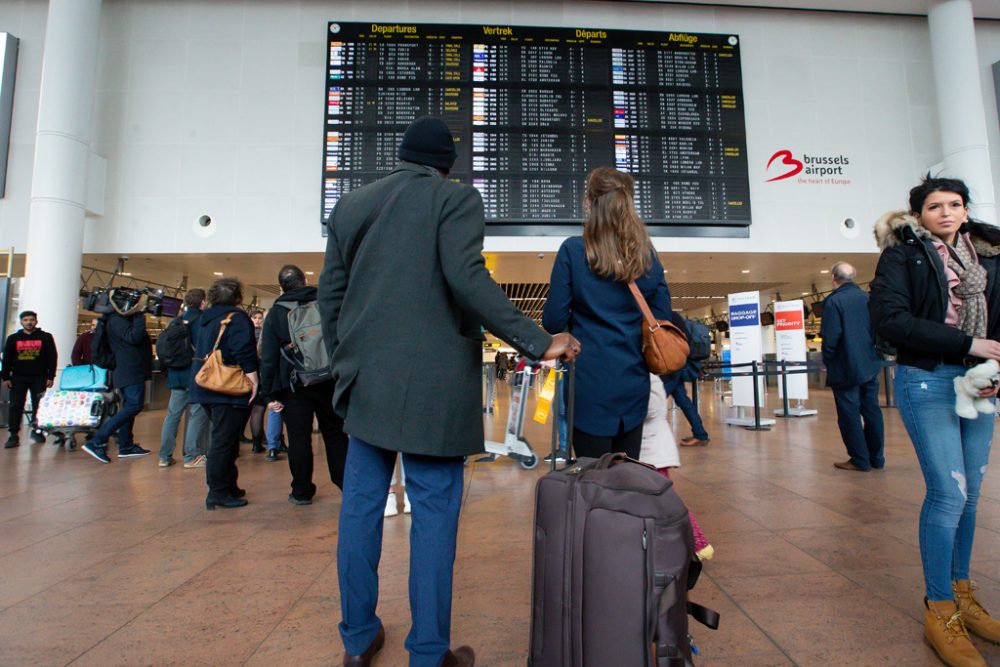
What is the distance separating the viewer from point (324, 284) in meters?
1.66

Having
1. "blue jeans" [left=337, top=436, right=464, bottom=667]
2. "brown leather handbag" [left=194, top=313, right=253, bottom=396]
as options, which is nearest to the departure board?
"brown leather handbag" [left=194, top=313, right=253, bottom=396]

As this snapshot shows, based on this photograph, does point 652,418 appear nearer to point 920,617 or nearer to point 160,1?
point 920,617

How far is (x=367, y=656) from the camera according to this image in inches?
58.9

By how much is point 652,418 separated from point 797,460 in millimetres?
3048

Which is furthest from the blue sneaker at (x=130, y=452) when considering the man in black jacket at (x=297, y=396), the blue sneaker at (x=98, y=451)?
the man in black jacket at (x=297, y=396)

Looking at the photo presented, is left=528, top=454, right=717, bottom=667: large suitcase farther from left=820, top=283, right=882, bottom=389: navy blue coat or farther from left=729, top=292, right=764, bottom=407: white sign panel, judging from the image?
left=729, top=292, right=764, bottom=407: white sign panel

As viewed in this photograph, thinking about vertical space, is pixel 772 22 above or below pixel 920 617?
above

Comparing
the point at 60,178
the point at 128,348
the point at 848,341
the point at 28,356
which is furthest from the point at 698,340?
the point at 60,178

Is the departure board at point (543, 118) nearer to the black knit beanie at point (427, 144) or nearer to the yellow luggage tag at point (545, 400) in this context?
the yellow luggage tag at point (545, 400)

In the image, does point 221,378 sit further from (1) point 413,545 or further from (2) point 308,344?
(1) point 413,545

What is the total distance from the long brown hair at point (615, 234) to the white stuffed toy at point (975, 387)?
95cm

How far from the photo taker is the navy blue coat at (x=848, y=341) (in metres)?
4.28

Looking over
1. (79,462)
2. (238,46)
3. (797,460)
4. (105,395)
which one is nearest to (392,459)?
(797,460)

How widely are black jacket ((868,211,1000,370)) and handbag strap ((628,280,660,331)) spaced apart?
700 millimetres
